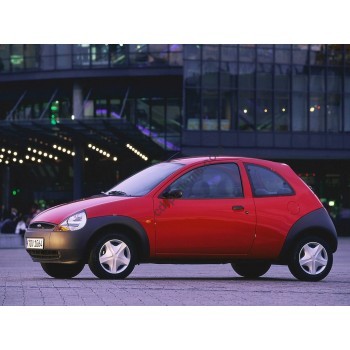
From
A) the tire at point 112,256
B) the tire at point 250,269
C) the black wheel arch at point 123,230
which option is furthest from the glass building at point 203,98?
the tire at point 112,256

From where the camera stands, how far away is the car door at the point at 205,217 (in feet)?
43.5

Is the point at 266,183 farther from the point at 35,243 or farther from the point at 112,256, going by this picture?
the point at 35,243

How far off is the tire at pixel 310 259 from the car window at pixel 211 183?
43.3 inches

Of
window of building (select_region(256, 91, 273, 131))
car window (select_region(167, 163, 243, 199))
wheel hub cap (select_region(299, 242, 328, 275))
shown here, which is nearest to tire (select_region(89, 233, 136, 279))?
car window (select_region(167, 163, 243, 199))

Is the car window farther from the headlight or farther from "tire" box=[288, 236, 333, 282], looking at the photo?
the headlight

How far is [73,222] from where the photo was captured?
42.7 feet

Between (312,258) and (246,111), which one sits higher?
(246,111)

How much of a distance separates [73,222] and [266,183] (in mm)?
2797

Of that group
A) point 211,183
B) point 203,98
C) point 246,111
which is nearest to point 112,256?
point 211,183

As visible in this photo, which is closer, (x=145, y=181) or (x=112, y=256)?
(x=112, y=256)

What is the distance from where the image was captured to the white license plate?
13273mm

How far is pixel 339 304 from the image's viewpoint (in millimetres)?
9953

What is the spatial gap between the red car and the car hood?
0.04 feet

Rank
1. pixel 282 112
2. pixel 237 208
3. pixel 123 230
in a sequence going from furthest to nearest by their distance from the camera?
pixel 282 112 < pixel 237 208 < pixel 123 230
